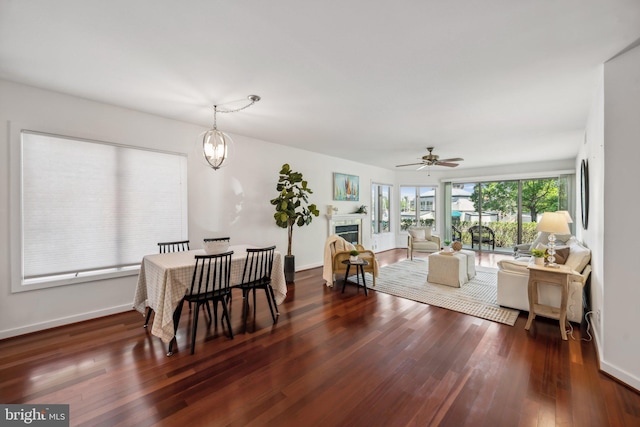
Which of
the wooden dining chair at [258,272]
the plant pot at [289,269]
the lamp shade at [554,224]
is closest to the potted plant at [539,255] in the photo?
the lamp shade at [554,224]

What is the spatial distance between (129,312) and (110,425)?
2.18 metres

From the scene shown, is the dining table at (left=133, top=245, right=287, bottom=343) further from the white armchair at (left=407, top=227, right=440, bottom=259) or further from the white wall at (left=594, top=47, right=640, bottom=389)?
the white armchair at (left=407, top=227, right=440, bottom=259)

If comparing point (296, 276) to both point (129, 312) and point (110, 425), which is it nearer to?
point (129, 312)

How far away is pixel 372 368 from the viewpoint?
7.39ft

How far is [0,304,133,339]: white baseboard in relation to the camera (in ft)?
9.12

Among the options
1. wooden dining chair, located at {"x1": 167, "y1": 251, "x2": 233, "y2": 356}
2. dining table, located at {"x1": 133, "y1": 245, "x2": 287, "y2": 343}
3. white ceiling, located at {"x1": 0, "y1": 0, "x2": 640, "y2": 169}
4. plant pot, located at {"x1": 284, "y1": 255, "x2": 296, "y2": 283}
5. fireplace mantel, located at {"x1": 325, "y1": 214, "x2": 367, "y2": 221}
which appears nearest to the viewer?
white ceiling, located at {"x1": 0, "y1": 0, "x2": 640, "y2": 169}

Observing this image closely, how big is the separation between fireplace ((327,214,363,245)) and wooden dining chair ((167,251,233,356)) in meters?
3.78

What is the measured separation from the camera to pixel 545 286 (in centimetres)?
318

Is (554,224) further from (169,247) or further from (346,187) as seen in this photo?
(169,247)

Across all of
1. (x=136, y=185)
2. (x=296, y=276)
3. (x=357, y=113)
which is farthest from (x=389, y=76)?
(x=296, y=276)

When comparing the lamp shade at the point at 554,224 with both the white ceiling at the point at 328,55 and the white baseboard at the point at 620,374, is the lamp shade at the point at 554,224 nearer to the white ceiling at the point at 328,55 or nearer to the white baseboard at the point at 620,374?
the white ceiling at the point at 328,55

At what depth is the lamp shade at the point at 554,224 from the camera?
3316 millimetres

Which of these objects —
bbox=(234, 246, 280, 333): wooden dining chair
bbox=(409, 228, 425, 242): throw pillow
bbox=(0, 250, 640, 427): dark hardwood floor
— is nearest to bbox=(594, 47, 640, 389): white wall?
bbox=(0, 250, 640, 427): dark hardwood floor

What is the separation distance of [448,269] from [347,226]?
291 centimetres
